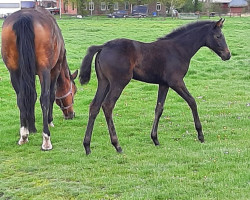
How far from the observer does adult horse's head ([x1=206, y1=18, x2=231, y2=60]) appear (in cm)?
818

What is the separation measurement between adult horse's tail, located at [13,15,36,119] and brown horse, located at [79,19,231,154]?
98 centimetres

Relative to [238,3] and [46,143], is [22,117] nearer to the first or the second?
[46,143]

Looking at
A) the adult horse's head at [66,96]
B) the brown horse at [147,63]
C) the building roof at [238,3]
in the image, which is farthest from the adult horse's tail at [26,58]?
the building roof at [238,3]

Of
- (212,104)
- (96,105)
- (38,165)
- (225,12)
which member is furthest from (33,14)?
(225,12)

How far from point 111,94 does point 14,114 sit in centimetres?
455

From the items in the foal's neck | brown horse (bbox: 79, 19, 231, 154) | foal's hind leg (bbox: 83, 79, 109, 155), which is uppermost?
the foal's neck

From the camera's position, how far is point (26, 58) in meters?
7.86

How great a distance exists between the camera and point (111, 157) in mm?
7352

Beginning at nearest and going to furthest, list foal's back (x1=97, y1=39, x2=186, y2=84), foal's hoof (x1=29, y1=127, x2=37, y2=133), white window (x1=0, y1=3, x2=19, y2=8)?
foal's back (x1=97, y1=39, x2=186, y2=84)
foal's hoof (x1=29, y1=127, x2=37, y2=133)
white window (x1=0, y1=3, x2=19, y2=8)

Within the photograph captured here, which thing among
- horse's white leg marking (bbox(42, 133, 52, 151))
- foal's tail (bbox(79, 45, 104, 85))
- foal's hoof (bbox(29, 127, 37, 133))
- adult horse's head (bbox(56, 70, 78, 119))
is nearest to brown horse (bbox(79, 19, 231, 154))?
foal's tail (bbox(79, 45, 104, 85))

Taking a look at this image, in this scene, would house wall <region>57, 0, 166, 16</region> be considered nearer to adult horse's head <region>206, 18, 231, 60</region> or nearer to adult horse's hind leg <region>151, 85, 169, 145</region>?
adult horse's head <region>206, 18, 231, 60</region>

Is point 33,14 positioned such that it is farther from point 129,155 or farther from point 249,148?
point 249,148

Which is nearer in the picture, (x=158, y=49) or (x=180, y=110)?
(x=158, y=49)

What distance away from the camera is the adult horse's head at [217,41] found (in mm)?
8180
